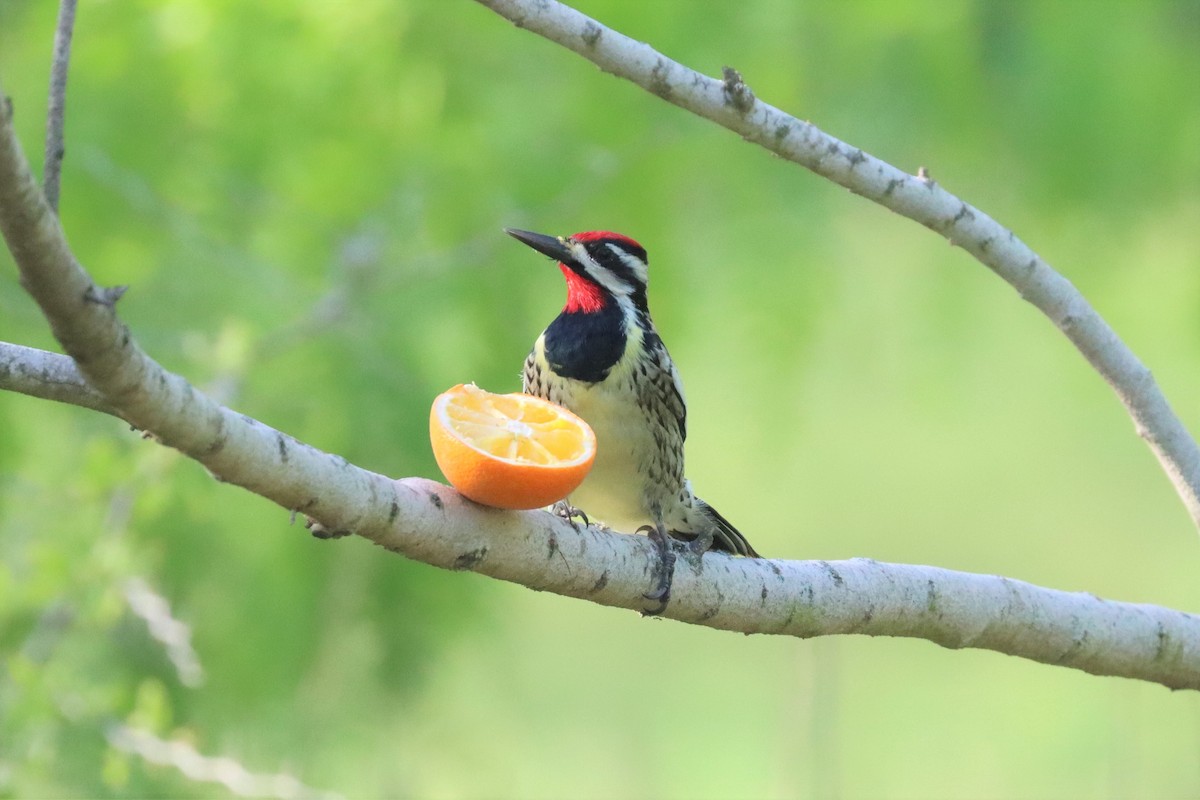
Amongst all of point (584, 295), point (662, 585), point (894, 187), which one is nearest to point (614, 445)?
point (584, 295)

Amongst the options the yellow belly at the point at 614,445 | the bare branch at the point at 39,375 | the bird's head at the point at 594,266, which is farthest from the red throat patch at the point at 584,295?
the bare branch at the point at 39,375

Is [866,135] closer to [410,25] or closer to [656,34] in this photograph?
[656,34]

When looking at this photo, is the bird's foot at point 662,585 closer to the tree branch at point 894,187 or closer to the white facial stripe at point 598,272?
the tree branch at point 894,187

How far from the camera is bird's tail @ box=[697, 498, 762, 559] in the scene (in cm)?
229

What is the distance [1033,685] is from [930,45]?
10.0 ft

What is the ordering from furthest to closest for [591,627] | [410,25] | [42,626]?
1. [591,627]
2. [410,25]
3. [42,626]

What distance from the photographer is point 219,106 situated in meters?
4.12

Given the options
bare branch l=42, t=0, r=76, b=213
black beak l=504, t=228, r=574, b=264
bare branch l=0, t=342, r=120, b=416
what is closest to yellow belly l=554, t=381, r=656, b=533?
black beak l=504, t=228, r=574, b=264

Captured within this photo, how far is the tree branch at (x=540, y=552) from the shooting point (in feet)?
3.06

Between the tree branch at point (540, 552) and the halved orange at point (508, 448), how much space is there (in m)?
0.04

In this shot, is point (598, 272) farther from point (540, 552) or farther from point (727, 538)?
point (540, 552)

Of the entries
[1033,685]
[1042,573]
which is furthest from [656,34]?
[1033,685]

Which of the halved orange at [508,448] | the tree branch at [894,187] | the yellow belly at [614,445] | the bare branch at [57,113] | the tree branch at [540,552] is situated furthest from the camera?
the yellow belly at [614,445]

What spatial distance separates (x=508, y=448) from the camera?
1542 millimetres
